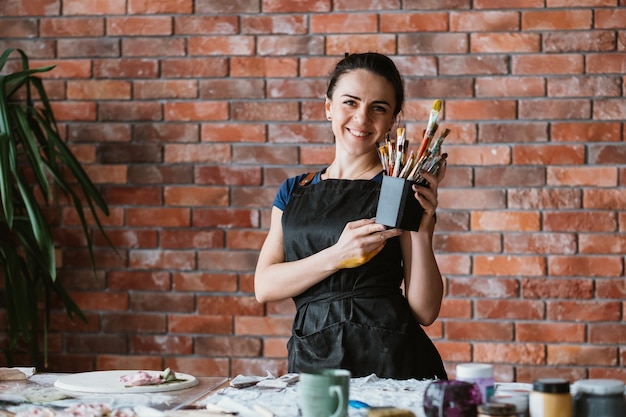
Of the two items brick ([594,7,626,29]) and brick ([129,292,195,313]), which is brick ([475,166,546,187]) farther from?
brick ([129,292,195,313])

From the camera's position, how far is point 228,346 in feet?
9.84

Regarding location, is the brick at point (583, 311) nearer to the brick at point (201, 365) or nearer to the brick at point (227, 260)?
the brick at point (227, 260)

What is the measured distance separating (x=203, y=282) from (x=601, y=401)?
1.93 m

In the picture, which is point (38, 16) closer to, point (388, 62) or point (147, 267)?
point (147, 267)

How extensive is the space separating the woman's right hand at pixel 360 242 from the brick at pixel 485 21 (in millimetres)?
1256

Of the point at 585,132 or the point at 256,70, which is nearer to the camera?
the point at 585,132

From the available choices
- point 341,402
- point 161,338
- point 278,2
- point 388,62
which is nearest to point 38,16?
point 278,2

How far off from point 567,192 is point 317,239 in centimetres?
119

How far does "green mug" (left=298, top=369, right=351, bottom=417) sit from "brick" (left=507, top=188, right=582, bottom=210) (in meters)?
1.72

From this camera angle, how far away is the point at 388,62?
2.08 meters

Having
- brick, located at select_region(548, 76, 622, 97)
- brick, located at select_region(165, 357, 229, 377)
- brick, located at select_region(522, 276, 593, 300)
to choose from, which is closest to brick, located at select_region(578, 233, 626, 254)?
brick, located at select_region(522, 276, 593, 300)

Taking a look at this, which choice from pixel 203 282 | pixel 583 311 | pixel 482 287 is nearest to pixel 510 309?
pixel 482 287

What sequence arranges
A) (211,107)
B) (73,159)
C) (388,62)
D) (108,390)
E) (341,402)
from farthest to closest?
(211,107) → (73,159) → (388,62) → (108,390) → (341,402)

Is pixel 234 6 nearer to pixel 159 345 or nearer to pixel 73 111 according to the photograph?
pixel 73 111
